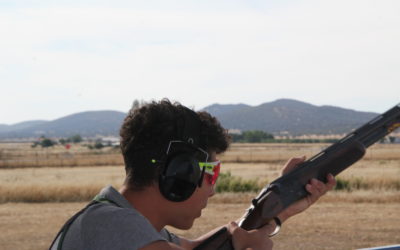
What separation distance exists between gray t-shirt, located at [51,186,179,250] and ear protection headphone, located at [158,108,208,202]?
0.30 meters

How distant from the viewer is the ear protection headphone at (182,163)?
2.55 meters

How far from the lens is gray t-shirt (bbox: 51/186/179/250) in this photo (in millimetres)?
2186

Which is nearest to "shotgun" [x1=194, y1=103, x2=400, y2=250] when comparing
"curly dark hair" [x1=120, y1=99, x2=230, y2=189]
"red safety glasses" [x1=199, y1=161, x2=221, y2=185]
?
"red safety glasses" [x1=199, y1=161, x2=221, y2=185]

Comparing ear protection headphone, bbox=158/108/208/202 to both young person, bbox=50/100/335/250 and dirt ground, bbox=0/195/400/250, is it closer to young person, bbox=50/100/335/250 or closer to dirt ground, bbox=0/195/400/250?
young person, bbox=50/100/335/250

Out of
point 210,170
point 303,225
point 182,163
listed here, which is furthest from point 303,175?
point 303,225

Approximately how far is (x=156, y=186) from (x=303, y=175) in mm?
1359

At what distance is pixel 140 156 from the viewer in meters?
2.54

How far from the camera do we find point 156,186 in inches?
102

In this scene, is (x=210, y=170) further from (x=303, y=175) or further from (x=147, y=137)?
(x=303, y=175)

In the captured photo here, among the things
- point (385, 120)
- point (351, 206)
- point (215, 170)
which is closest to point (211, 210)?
point (351, 206)

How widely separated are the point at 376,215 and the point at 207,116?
15.1 metres

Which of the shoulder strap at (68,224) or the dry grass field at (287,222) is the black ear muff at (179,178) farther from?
the dry grass field at (287,222)

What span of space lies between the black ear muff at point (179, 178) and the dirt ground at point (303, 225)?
9817 mm

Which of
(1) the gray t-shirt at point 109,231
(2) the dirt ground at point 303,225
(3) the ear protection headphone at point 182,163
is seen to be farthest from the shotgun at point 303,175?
(2) the dirt ground at point 303,225
